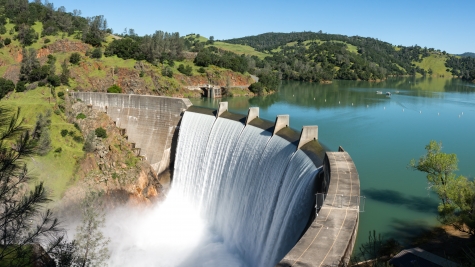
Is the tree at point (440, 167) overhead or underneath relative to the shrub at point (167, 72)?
underneath

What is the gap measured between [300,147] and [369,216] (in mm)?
4765

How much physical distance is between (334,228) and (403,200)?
35.9ft

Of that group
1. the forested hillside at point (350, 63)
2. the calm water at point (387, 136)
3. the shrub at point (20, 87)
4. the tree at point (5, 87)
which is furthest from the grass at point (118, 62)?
the forested hillside at point (350, 63)

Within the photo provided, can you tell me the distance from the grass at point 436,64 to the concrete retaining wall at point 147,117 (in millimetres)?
128336

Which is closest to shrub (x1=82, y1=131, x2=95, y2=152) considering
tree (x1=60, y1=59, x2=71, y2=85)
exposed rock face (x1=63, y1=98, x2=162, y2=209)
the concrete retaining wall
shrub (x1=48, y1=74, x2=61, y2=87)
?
exposed rock face (x1=63, y1=98, x2=162, y2=209)

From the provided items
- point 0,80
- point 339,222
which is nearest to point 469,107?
point 339,222

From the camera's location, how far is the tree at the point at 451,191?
48.4 feet

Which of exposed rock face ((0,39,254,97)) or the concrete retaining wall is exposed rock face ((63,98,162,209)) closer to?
the concrete retaining wall

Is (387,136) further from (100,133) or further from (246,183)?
(100,133)

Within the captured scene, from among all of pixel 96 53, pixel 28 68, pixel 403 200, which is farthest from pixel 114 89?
pixel 403 200

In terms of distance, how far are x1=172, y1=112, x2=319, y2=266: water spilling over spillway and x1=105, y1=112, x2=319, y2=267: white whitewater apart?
42 mm

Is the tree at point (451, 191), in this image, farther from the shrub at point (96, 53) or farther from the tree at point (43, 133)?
the shrub at point (96, 53)

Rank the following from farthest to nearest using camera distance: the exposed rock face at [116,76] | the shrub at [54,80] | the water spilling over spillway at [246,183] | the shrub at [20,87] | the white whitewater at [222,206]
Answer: the exposed rock face at [116,76] → the shrub at [54,80] → the shrub at [20,87] → the white whitewater at [222,206] → the water spilling over spillway at [246,183]

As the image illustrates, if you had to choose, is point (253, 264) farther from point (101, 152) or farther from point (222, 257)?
point (101, 152)
